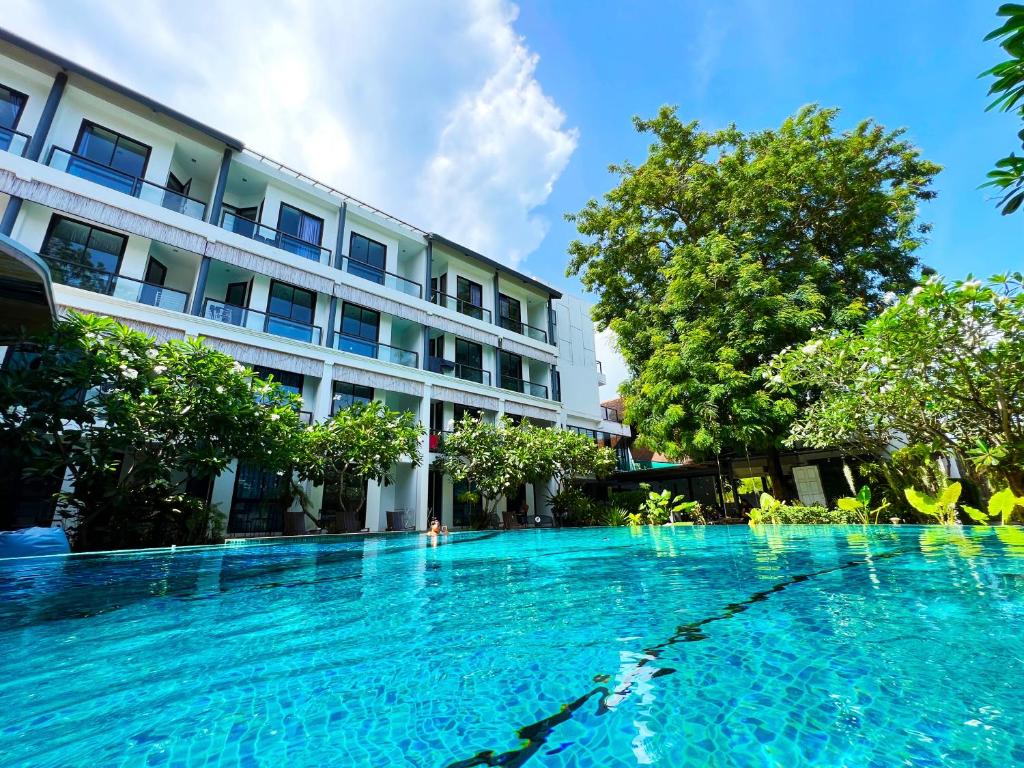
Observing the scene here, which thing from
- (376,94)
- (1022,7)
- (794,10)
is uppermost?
(376,94)

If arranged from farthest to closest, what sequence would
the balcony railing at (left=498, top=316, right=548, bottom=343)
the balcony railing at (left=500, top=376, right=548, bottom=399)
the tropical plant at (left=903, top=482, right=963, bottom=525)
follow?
the balcony railing at (left=498, top=316, right=548, bottom=343) < the balcony railing at (left=500, top=376, right=548, bottom=399) < the tropical plant at (left=903, top=482, right=963, bottom=525)

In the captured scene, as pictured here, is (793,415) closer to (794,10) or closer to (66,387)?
(794,10)

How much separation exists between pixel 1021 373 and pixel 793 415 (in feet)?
16.7

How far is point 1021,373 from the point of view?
7.73 meters

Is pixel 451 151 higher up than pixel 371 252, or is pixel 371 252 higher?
pixel 451 151

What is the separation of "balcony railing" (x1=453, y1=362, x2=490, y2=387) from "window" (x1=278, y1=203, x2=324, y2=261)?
22.4 ft

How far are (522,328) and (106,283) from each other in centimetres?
1534

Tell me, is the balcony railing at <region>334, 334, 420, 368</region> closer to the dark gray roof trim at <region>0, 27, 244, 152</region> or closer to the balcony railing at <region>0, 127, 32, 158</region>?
the dark gray roof trim at <region>0, 27, 244, 152</region>

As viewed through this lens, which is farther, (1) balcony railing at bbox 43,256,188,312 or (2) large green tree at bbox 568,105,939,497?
(2) large green tree at bbox 568,105,939,497

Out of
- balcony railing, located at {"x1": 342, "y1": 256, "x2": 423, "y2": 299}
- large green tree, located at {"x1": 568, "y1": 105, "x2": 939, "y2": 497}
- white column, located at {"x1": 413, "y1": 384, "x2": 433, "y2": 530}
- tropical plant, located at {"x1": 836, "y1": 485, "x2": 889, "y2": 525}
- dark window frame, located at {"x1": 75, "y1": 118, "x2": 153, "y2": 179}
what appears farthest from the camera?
balcony railing, located at {"x1": 342, "y1": 256, "x2": 423, "y2": 299}

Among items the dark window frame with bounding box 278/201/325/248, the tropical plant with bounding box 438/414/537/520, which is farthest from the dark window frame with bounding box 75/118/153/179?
the tropical plant with bounding box 438/414/537/520

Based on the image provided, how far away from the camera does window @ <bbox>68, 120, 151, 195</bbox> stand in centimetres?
1202

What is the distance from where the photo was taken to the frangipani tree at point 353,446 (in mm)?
12289

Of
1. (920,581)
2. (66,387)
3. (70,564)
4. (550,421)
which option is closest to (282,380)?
(66,387)
